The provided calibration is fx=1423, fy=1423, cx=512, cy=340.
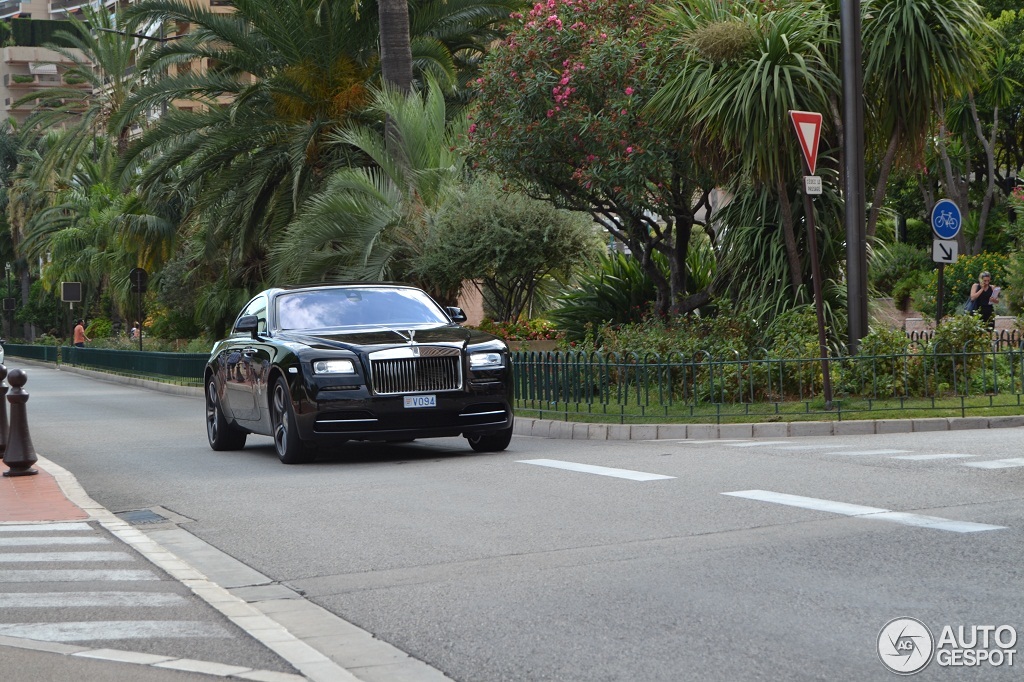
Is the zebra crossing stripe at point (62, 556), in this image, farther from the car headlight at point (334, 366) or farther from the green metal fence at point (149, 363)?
the green metal fence at point (149, 363)

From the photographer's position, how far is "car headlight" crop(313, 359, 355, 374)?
1266cm

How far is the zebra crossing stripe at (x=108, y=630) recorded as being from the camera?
592 centimetres

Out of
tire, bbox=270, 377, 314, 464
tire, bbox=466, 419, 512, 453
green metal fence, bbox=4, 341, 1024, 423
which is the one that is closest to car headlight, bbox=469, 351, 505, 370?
tire, bbox=466, 419, 512, 453

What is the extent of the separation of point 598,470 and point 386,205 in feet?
45.1

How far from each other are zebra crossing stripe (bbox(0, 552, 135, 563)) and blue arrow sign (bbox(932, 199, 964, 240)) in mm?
18038

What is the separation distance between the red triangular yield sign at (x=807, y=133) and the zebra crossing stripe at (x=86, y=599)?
31.8 ft

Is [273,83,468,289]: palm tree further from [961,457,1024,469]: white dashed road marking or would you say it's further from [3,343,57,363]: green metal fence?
[3,343,57,363]: green metal fence

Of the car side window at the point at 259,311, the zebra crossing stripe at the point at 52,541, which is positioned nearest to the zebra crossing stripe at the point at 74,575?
the zebra crossing stripe at the point at 52,541

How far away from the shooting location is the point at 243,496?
10914 mm

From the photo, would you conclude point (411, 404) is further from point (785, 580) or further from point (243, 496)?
point (785, 580)

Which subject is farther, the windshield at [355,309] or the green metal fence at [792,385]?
the green metal fence at [792,385]

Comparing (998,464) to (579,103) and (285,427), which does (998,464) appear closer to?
(285,427)

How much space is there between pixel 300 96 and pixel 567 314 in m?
8.77

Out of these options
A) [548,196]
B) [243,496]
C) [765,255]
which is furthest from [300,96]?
[243,496]
